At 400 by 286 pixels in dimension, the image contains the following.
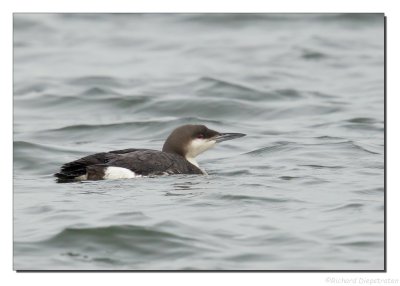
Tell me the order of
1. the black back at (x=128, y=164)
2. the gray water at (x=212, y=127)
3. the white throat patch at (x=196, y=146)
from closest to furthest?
the gray water at (x=212, y=127)
the black back at (x=128, y=164)
the white throat patch at (x=196, y=146)

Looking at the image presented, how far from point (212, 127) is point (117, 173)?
4695 mm

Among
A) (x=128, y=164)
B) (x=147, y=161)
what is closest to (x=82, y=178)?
(x=128, y=164)

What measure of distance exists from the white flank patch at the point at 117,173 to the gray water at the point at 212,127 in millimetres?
71

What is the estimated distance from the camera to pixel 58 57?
21078 millimetres

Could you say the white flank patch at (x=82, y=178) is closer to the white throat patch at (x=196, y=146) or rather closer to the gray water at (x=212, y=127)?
the gray water at (x=212, y=127)

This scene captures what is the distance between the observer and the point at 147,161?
1144cm

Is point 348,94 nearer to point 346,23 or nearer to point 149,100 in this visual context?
point 149,100

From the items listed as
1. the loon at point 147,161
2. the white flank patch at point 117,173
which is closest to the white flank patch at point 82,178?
the loon at point 147,161

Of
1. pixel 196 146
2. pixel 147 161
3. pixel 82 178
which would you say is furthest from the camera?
pixel 196 146

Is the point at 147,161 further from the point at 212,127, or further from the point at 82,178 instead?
the point at 212,127

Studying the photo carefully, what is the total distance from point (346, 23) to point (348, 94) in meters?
5.68

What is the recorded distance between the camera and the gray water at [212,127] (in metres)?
9.36

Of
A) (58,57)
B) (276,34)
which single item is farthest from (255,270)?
(276,34)

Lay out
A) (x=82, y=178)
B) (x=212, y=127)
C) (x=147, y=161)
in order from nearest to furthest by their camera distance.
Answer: (x=82, y=178) < (x=147, y=161) < (x=212, y=127)
